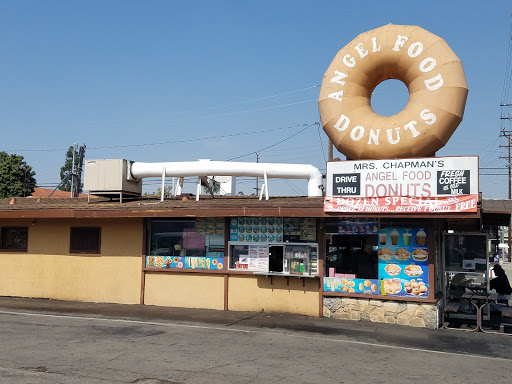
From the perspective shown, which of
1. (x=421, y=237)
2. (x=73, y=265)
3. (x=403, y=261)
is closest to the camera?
(x=421, y=237)

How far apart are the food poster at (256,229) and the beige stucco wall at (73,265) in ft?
9.92

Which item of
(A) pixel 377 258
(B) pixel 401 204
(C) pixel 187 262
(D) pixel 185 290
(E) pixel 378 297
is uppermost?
(B) pixel 401 204

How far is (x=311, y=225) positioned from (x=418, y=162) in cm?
326

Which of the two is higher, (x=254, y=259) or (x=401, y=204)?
(x=401, y=204)

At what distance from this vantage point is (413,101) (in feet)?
41.3

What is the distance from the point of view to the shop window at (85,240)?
15.1 meters

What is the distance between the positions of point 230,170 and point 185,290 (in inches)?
177

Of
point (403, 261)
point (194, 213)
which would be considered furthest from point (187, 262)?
point (403, 261)

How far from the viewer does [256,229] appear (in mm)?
13570

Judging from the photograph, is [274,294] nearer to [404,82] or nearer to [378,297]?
[378,297]

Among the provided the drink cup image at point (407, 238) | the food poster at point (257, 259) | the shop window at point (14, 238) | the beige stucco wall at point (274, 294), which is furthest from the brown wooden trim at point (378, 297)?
the shop window at point (14, 238)

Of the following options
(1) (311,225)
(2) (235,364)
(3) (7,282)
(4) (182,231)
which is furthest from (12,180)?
(2) (235,364)

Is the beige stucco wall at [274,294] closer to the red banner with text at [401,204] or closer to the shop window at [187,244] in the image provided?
the shop window at [187,244]

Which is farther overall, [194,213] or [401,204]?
[194,213]
